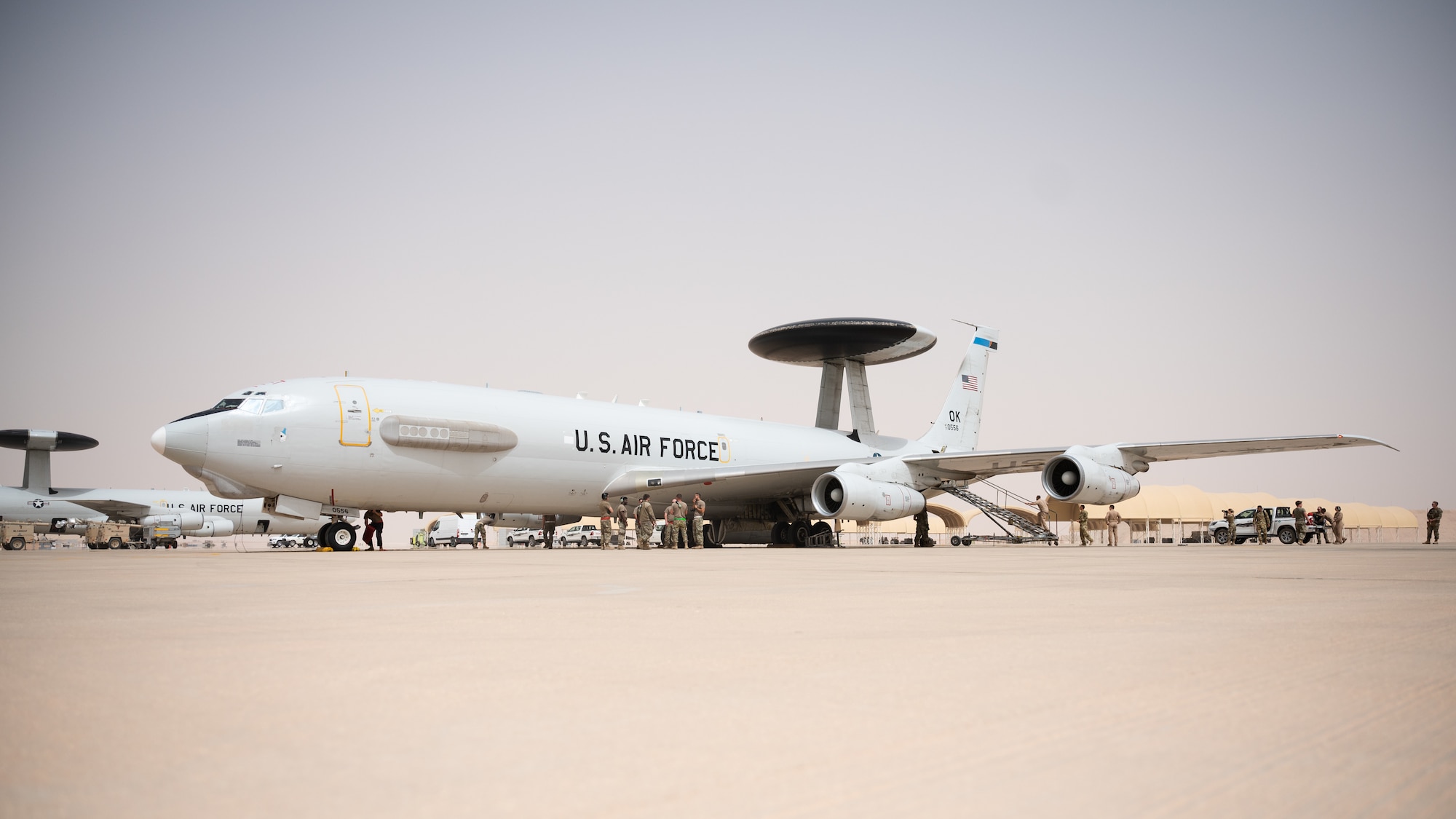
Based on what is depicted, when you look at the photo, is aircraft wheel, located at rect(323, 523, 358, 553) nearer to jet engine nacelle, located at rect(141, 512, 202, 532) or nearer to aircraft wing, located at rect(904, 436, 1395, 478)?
aircraft wing, located at rect(904, 436, 1395, 478)

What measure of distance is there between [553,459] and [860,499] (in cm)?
704

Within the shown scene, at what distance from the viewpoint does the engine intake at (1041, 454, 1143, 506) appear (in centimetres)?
1978

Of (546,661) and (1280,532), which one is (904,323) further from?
(546,661)

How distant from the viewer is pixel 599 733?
6.56 feet

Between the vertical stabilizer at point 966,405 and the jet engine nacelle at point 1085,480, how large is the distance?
940cm

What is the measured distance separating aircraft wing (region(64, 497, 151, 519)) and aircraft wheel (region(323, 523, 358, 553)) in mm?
31222

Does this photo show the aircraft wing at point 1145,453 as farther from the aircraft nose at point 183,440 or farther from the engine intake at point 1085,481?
the aircraft nose at point 183,440

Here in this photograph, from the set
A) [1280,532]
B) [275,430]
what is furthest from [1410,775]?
[1280,532]

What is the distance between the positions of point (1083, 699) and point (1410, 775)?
2.52 feet

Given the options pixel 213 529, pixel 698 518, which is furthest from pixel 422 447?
pixel 213 529

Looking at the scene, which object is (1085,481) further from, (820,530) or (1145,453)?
(820,530)

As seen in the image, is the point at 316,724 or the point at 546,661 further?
the point at 546,661

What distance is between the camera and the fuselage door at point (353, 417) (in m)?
16.7

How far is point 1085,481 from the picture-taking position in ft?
64.6
